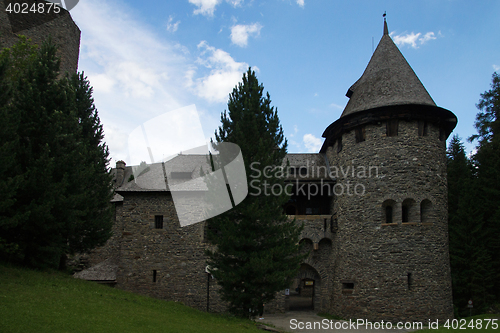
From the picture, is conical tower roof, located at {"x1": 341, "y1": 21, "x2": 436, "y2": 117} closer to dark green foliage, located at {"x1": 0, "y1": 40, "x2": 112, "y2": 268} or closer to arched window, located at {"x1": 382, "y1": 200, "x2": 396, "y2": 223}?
arched window, located at {"x1": 382, "y1": 200, "x2": 396, "y2": 223}

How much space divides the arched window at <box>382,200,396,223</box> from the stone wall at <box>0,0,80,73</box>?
877 inches

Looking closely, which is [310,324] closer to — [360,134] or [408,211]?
[408,211]

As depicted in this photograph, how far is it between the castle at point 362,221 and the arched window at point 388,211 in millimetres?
60

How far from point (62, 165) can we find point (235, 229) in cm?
725

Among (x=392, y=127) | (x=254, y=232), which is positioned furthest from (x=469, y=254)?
(x=254, y=232)

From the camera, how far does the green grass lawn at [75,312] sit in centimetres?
808

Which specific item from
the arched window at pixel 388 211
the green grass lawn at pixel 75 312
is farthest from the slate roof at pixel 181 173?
the green grass lawn at pixel 75 312

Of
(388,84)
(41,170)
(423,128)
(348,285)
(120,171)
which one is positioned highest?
(388,84)

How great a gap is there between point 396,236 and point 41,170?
51.8 feet

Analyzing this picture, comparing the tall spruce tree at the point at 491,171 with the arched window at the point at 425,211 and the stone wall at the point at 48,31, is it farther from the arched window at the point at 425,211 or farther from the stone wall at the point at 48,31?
the stone wall at the point at 48,31

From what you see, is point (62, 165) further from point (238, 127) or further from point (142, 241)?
point (142, 241)

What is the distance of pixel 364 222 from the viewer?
59.8ft

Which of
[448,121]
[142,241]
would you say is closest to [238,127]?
[142,241]

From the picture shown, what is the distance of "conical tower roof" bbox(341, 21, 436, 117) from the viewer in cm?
1862
